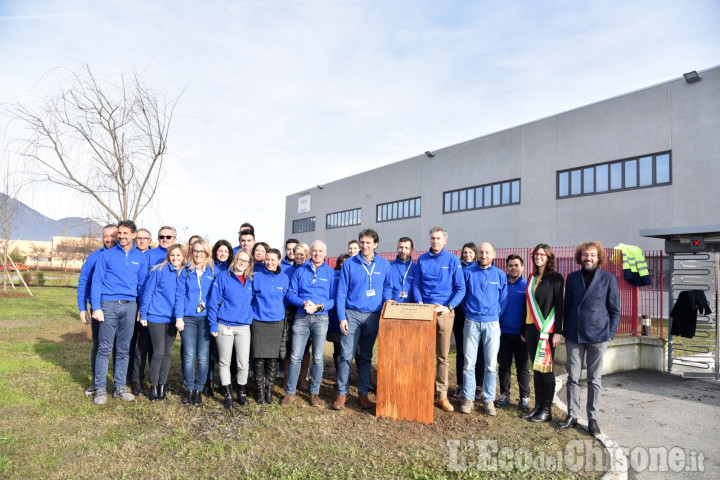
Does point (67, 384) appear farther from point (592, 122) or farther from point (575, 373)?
point (592, 122)

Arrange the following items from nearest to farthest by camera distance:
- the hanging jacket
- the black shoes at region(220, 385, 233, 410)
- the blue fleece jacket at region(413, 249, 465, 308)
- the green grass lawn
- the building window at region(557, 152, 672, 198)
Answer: the green grass lawn
the black shoes at region(220, 385, 233, 410)
the blue fleece jacket at region(413, 249, 465, 308)
the hanging jacket
the building window at region(557, 152, 672, 198)

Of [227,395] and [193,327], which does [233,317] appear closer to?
[193,327]

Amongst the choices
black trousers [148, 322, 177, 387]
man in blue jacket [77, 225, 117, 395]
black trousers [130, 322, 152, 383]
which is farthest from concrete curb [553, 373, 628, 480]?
man in blue jacket [77, 225, 117, 395]

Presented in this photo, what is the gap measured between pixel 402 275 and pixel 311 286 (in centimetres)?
120

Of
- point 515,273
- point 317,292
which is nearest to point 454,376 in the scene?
point 515,273

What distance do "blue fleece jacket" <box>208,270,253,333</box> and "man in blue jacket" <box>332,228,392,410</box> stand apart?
1113 mm

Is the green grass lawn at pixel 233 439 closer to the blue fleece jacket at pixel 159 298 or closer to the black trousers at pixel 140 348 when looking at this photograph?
the black trousers at pixel 140 348

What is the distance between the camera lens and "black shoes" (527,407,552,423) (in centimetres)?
522

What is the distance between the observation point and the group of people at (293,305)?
5.52 m

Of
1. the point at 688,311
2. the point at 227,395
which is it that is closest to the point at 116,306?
the point at 227,395

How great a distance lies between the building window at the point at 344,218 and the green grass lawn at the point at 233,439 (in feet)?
97.6

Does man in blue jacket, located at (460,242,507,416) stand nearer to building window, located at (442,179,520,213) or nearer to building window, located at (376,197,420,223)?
building window, located at (442,179,520,213)

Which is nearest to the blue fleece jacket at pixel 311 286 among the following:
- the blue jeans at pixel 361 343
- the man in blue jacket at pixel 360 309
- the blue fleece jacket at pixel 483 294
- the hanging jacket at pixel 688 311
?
the man in blue jacket at pixel 360 309

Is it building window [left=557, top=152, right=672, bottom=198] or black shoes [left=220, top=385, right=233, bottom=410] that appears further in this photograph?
building window [left=557, top=152, right=672, bottom=198]
